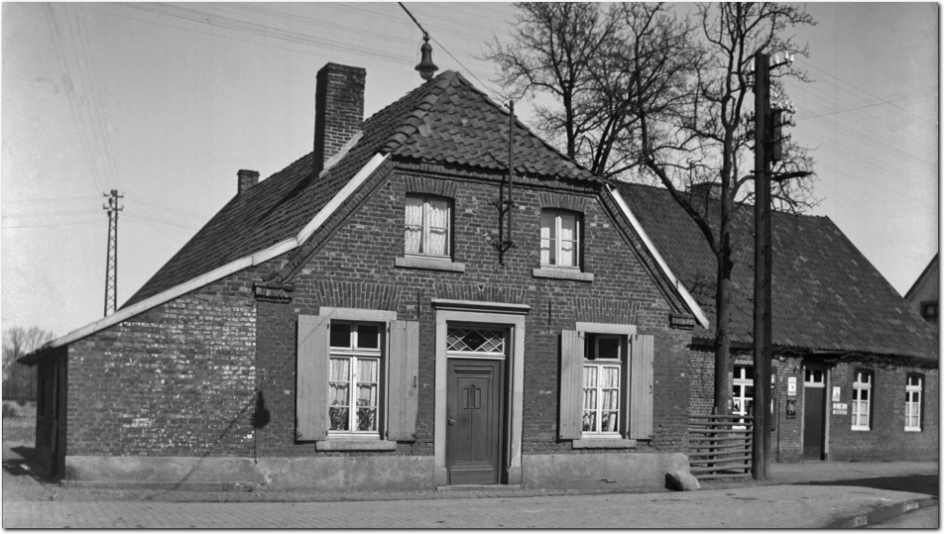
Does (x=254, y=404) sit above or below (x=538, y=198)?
below

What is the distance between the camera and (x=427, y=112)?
17.6 meters

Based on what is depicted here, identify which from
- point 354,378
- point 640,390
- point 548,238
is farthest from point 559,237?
point 354,378

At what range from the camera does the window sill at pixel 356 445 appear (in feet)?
51.7

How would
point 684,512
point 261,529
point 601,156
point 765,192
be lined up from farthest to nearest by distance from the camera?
point 601,156
point 765,192
point 684,512
point 261,529

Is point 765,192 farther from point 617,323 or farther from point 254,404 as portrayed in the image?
point 254,404

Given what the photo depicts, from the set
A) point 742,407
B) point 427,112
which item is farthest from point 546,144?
point 742,407

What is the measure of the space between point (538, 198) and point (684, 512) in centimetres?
597

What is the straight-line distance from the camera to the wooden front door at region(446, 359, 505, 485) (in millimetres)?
17062

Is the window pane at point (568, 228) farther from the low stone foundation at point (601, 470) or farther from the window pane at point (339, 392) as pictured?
the window pane at point (339, 392)

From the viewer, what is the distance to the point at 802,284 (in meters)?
30.2

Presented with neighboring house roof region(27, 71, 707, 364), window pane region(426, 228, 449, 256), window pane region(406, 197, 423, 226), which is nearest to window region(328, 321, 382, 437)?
window pane region(426, 228, 449, 256)

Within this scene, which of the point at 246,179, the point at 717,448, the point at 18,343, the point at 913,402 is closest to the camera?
the point at 18,343

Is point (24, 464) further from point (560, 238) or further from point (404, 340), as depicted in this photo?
point (560, 238)

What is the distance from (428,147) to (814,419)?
16078 millimetres
